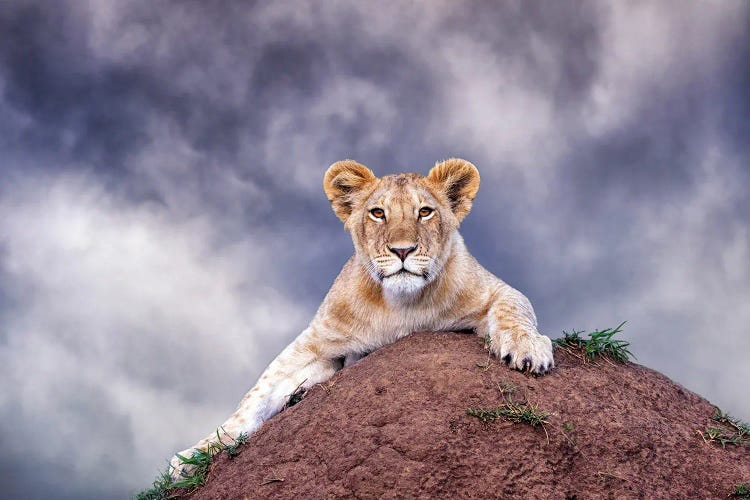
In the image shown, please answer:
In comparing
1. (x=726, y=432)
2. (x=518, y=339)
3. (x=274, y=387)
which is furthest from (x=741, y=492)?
(x=274, y=387)

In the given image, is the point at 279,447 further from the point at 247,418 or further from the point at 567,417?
the point at 567,417

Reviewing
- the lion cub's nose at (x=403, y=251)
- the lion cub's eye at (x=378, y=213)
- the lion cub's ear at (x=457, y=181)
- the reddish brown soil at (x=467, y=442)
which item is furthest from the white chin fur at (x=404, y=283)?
the lion cub's ear at (x=457, y=181)

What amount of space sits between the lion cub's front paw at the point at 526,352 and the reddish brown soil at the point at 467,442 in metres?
0.12

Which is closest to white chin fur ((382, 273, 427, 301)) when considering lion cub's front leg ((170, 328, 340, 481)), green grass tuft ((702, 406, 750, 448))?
lion cub's front leg ((170, 328, 340, 481))

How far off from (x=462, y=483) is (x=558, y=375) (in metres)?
1.92

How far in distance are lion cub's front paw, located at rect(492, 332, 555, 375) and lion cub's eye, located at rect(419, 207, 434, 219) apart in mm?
1690

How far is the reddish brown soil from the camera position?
5754mm

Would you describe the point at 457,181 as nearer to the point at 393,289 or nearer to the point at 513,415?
the point at 393,289

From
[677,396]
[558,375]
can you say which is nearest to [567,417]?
[558,375]

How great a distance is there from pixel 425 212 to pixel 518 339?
1.88 meters

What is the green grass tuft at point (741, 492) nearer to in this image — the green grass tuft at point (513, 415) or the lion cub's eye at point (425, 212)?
the green grass tuft at point (513, 415)

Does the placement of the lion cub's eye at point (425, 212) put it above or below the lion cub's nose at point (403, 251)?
above

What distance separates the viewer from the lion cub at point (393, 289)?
25.1 feet

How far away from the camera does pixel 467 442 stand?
5953 mm
